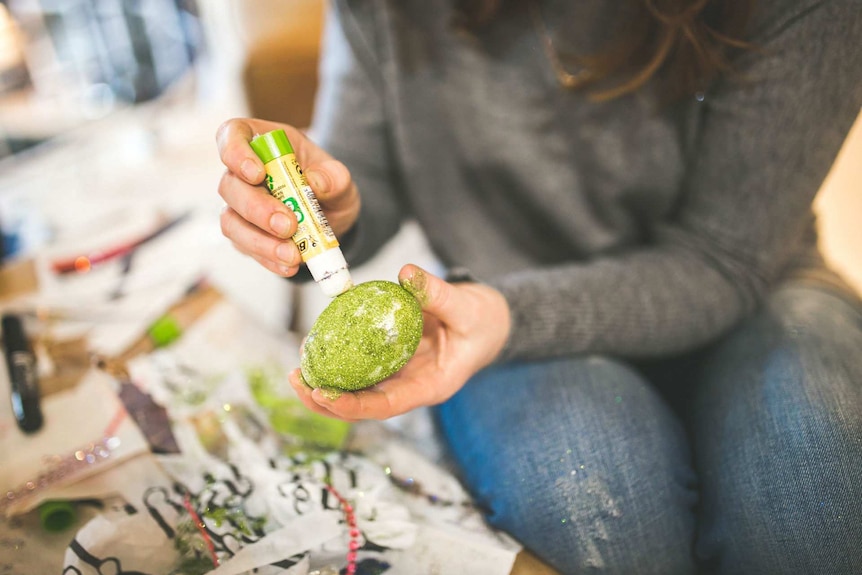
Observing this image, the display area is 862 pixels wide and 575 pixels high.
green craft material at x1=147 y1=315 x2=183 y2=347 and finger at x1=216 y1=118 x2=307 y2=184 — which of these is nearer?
finger at x1=216 y1=118 x2=307 y2=184

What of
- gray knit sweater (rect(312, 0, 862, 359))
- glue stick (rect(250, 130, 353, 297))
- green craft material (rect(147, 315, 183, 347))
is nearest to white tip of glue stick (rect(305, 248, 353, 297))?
glue stick (rect(250, 130, 353, 297))

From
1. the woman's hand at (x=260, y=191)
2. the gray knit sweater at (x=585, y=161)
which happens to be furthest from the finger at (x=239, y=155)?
the gray knit sweater at (x=585, y=161)

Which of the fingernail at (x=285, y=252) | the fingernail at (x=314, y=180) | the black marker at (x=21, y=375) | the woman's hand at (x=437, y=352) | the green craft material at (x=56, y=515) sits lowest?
the green craft material at (x=56, y=515)

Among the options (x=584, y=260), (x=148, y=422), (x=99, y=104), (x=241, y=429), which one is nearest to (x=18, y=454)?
(x=148, y=422)

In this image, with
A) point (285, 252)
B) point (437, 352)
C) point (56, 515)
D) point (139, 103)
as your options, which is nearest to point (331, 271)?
point (285, 252)

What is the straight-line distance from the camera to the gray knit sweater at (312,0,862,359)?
70 cm

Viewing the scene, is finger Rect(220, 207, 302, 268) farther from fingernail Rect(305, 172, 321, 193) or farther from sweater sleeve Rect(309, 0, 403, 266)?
sweater sleeve Rect(309, 0, 403, 266)

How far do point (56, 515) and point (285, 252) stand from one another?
0.50 m

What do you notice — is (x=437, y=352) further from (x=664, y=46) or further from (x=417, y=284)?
(x=664, y=46)

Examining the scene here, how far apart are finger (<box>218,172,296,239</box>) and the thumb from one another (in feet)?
0.40

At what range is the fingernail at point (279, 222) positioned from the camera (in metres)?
0.49

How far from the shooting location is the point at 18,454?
0.81m

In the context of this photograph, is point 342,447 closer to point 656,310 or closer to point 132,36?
point 656,310

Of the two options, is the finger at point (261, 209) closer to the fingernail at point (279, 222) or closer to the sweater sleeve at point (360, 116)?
the fingernail at point (279, 222)
